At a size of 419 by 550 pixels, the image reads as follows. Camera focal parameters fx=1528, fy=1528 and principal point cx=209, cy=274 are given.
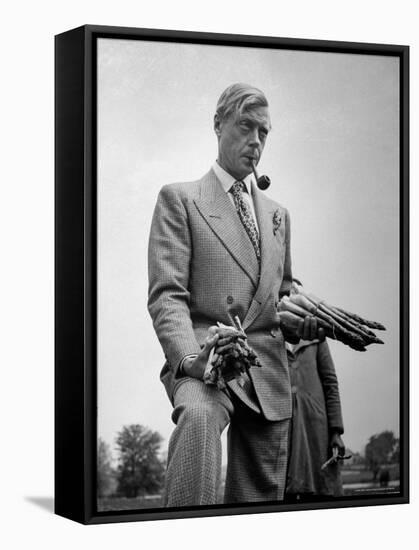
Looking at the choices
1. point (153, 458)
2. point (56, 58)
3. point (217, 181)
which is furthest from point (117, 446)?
point (56, 58)

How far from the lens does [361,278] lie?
344 inches

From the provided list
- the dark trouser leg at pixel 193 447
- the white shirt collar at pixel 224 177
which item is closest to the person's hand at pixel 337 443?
the dark trouser leg at pixel 193 447

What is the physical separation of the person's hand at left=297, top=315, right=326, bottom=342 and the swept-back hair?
1222 millimetres

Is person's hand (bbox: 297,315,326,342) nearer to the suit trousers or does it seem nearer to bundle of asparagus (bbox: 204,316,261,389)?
bundle of asparagus (bbox: 204,316,261,389)

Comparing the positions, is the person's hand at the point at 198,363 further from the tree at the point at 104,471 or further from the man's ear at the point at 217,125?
the man's ear at the point at 217,125

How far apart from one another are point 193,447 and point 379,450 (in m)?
1.32

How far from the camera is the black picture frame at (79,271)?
788cm

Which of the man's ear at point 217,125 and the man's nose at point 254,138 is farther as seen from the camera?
the man's nose at point 254,138

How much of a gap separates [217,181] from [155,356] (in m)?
1.03

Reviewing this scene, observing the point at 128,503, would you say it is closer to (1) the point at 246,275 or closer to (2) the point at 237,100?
(1) the point at 246,275

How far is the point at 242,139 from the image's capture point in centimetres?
836

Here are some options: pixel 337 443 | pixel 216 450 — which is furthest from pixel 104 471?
pixel 337 443

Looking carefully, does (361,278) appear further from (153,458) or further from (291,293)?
(153,458)

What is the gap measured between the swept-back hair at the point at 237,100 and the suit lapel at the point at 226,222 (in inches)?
13.5
